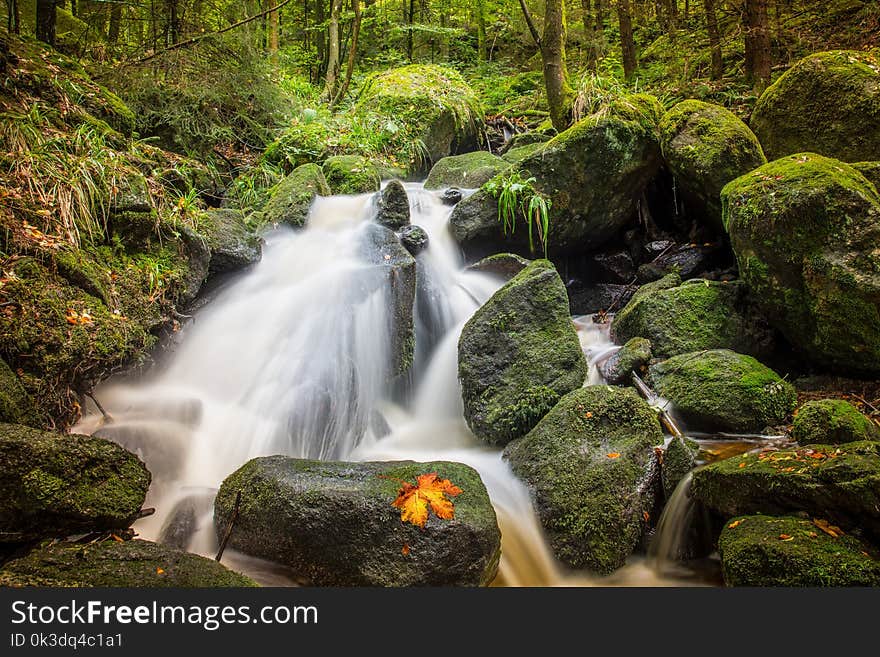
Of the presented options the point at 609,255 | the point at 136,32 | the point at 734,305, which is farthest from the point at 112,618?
the point at 136,32

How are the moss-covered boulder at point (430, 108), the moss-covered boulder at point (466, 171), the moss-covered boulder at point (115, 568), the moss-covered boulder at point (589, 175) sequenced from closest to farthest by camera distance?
the moss-covered boulder at point (115, 568) → the moss-covered boulder at point (589, 175) → the moss-covered boulder at point (466, 171) → the moss-covered boulder at point (430, 108)

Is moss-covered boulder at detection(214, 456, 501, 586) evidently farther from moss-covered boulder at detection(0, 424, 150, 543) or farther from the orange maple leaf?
moss-covered boulder at detection(0, 424, 150, 543)

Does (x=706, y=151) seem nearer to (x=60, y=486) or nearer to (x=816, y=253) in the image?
(x=816, y=253)

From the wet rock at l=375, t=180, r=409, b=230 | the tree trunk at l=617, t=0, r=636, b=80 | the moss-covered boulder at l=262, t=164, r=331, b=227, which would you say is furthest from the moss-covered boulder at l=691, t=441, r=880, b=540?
the tree trunk at l=617, t=0, r=636, b=80

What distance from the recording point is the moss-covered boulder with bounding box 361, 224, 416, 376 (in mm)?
4785

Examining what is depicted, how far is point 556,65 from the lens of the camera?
7590 mm

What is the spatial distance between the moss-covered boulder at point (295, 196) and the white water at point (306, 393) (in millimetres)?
327

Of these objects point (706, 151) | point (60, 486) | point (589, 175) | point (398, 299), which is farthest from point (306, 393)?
point (706, 151)

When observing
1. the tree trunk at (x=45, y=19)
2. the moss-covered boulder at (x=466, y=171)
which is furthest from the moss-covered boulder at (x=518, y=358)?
the tree trunk at (x=45, y=19)

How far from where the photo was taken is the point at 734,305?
478 centimetres

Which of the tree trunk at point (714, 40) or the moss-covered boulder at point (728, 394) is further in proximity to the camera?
the tree trunk at point (714, 40)

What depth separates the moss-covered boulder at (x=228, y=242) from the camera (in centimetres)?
501

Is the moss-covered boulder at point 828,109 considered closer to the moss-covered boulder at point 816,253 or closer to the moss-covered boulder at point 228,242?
the moss-covered boulder at point 816,253

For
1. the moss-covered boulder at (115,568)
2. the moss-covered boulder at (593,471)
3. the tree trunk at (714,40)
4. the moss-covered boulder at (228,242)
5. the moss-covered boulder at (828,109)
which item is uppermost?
the tree trunk at (714,40)
